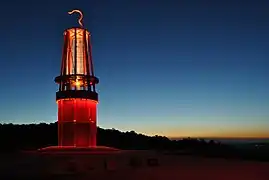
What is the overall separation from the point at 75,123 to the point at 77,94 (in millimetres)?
2520

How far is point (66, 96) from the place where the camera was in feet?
109

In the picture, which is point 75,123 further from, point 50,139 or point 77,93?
point 50,139

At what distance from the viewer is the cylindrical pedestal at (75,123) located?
108 ft

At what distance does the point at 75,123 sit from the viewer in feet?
108

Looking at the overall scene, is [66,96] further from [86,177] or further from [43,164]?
[86,177]

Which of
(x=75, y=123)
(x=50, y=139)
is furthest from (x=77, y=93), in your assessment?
(x=50, y=139)

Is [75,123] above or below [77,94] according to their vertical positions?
below

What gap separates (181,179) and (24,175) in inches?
254

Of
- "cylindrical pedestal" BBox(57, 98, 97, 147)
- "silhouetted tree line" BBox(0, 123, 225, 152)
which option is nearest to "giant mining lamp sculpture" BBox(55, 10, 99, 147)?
"cylindrical pedestal" BBox(57, 98, 97, 147)

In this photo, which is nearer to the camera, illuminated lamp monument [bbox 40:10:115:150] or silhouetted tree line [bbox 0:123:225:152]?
illuminated lamp monument [bbox 40:10:115:150]

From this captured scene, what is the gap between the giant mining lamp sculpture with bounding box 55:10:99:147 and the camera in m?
33.1

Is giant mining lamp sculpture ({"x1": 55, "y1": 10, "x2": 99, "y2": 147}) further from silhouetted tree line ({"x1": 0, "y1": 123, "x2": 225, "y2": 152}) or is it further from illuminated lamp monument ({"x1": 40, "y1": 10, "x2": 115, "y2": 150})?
silhouetted tree line ({"x1": 0, "y1": 123, "x2": 225, "y2": 152})

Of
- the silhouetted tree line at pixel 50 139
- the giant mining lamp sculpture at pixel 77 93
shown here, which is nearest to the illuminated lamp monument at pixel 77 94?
the giant mining lamp sculpture at pixel 77 93

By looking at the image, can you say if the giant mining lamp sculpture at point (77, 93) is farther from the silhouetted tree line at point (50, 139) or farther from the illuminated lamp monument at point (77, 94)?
the silhouetted tree line at point (50, 139)
